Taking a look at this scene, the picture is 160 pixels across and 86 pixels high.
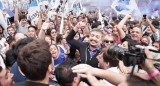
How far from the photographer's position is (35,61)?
1467mm


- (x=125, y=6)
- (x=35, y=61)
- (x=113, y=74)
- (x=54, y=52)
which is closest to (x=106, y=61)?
(x=113, y=74)

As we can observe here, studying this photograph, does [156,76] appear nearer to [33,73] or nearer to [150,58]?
[150,58]

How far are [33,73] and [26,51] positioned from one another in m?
0.18

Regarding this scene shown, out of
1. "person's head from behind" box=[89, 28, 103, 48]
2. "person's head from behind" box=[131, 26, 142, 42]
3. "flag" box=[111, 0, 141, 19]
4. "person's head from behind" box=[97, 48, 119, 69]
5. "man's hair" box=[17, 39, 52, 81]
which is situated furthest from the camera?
"flag" box=[111, 0, 141, 19]

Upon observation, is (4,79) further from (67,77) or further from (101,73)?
(101,73)

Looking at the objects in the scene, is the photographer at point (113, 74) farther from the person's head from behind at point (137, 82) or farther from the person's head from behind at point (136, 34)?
the person's head from behind at point (136, 34)

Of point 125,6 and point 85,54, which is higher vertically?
point 125,6

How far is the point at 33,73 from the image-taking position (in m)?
1.48

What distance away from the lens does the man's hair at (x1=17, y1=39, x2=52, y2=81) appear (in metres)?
1.47

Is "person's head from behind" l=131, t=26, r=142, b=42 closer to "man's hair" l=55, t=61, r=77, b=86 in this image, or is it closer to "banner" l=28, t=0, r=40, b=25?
"man's hair" l=55, t=61, r=77, b=86

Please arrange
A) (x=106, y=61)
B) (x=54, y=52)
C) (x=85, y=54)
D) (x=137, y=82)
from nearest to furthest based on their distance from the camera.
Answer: (x=137, y=82)
(x=106, y=61)
(x=85, y=54)
(x=54, y=52)

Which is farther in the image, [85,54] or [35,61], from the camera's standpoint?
[85,54]

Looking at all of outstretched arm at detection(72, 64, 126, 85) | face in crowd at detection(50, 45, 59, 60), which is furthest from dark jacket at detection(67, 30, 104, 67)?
outstretched arm at detection(72, 64, 126, 85)

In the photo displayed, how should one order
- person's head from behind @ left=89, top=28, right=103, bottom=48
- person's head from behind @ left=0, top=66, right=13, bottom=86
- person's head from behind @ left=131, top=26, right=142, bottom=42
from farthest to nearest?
person's head from behind @ left=131, top=26, right=142, bottom=42
person's head from behind @ left=89, top=28, right=103, bottom=48
person's head from behind @ left=0, top=66, right=13, bottom=86
